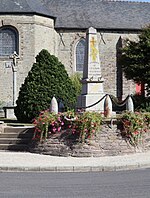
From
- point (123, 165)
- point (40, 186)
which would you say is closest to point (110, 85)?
point (123, 165)

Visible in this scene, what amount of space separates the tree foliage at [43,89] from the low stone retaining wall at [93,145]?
17.9 ft

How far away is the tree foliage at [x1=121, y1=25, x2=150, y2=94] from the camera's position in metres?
27.9

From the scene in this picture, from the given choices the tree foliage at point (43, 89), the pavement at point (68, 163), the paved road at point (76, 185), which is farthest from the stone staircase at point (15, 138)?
the tree foliage at point (43, 89)

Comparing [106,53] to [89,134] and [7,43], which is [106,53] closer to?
[7,43]

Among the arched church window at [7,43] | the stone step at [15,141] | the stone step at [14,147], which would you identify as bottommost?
the stone step at [14,147]

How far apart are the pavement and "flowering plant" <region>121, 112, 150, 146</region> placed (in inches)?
22.5

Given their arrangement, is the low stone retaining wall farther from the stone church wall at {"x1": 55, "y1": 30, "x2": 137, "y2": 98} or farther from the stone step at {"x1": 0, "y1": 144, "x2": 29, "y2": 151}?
the stone church wall at {"x1": 55, "y1": 30, "x2": 137, "y2": 98}

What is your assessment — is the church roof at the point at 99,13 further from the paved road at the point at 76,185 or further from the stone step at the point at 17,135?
the paved road at the point at 76,185

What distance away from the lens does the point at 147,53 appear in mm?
28125

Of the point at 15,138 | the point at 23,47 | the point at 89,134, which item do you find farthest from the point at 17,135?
the point at 23,47

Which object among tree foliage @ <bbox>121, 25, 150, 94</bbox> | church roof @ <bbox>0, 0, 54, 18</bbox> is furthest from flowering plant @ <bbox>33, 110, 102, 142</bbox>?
church roof @ <bbox>0, 0, 54, 18</bbox>

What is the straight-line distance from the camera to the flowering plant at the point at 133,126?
41.9 ft

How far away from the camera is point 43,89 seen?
18.5 m

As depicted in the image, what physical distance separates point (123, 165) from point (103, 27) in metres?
27.4
